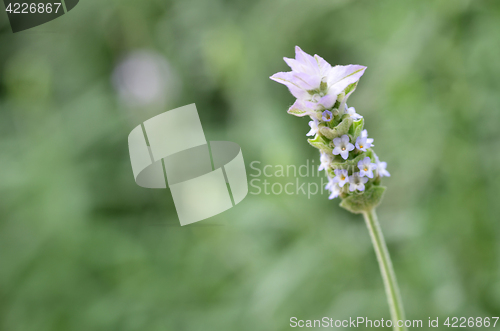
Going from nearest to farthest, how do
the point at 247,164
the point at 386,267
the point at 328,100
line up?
the point at 328,100 < the point at 386,267 < the point at 247,164

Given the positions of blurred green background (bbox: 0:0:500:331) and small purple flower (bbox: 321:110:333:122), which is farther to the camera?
blurred green background (bbox: 0:0:500:331)

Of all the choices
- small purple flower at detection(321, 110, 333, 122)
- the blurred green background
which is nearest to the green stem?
small purple flower at detection(321, 110, 333, 122)

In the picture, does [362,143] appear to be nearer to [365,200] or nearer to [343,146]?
[343,146]

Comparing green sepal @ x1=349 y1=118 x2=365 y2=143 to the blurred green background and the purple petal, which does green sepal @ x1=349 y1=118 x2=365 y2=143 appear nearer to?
the purple petal

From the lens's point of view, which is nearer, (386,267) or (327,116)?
(327,116)

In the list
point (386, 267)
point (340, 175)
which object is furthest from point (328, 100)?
point (386, 267)

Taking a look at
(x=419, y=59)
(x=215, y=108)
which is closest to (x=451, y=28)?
(x=419, y=59)
